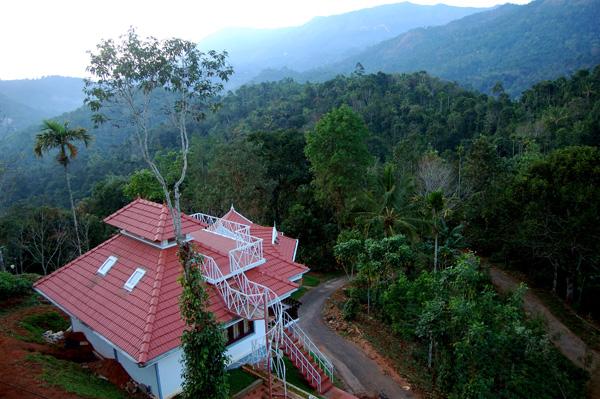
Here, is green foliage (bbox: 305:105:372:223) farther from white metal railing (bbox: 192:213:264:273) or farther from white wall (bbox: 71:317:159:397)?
white wall (bbox: 71:317:159:397)

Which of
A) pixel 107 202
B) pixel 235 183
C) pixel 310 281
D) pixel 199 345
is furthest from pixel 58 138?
pixel 199 345

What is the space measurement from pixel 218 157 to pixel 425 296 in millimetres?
16672

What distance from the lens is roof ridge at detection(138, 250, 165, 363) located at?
35.1 ft

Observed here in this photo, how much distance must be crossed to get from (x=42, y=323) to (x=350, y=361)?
37.0ft

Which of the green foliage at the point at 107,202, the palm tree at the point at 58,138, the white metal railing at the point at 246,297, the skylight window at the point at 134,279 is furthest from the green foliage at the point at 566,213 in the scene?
the green foliage at the point at 107,202

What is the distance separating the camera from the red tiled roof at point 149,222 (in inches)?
545

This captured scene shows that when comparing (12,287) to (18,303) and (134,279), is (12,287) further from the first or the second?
(134,279)

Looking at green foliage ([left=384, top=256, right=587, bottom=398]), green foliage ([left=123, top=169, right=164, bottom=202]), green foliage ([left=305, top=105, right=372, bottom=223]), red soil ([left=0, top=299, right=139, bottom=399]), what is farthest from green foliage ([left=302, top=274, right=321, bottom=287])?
green foliage ([left=123, top=169, right=164, bottom=202])

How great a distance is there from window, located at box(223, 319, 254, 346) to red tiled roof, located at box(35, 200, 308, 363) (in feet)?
3.01

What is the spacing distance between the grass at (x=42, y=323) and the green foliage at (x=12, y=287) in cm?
201

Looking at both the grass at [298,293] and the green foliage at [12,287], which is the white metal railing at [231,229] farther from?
the green foliage at [12,287]

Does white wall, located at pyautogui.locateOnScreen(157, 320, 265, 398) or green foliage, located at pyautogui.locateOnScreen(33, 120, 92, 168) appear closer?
white wall, located at pyautogui.locateOnScreen(157, 320, 265, 398)

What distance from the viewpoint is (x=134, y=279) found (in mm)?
13383

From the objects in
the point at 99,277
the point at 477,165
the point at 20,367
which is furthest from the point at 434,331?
the point at 477,165
